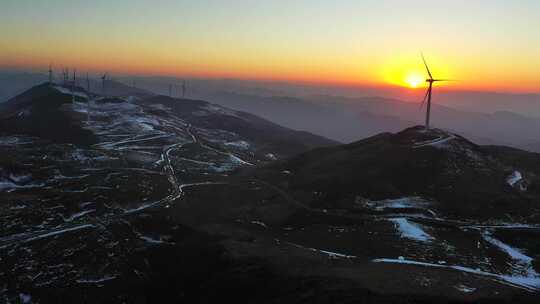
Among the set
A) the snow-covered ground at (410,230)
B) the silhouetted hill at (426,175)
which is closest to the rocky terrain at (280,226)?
the snow-covered ground at (410,230)

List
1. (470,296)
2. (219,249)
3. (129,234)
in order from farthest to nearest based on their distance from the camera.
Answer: (129,234)
(219,249)
(470,296)

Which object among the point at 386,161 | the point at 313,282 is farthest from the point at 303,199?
the point at 313,282

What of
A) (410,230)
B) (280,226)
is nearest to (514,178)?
(410,230)

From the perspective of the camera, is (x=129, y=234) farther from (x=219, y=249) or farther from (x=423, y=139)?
(x=423, y=139)

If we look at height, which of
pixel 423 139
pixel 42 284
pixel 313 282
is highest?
pixel 423 139

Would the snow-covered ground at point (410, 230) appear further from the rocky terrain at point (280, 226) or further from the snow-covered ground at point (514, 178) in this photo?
the snow-covered ground at point (514, 178)

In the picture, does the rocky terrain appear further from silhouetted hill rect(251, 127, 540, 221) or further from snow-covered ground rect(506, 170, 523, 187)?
snow-covered ground rect(506, 170, 523, 187)

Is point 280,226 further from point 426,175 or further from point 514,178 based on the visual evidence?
point 514,178

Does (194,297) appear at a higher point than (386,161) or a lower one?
lower
